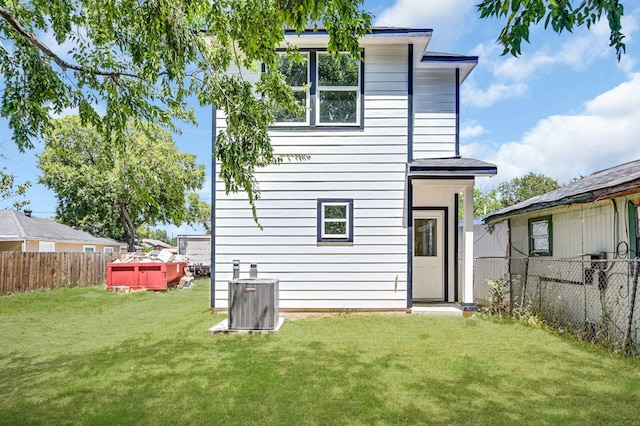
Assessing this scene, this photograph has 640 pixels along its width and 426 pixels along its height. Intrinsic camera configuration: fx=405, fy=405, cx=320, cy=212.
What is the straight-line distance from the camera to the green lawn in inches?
136

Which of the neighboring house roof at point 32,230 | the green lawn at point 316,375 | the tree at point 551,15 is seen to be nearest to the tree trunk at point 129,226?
the neighboring house roof at point 32,230

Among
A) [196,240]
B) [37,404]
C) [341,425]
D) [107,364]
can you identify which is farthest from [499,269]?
[196,240]

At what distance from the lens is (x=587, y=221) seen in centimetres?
662

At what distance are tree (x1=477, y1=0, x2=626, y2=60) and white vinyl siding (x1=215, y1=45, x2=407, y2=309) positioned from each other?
5888mm

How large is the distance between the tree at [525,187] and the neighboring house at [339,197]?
31549 millimetres

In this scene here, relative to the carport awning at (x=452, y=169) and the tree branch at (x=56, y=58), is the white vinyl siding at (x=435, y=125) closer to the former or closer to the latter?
the carport awning at (x=452, y=169)

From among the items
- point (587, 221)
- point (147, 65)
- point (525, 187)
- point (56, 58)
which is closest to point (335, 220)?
point (587, 221)

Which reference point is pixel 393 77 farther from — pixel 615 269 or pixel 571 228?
pixel 615 269

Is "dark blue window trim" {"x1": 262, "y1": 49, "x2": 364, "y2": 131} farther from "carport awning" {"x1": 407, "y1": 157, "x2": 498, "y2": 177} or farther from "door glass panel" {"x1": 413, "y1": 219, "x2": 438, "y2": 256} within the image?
"door glass panel" {"x1": 413, "y1": 219, "x2": 438, "y2": 256}

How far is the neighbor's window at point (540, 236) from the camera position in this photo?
784 centimetres

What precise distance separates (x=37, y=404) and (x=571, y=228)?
25.9ft

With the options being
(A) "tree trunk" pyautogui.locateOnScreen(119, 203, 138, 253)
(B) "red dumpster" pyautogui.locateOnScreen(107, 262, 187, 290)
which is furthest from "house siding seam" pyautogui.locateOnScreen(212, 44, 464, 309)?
(A) "tree trunk" pyautogui.locateOnScreen(119, 203, 138, 253)

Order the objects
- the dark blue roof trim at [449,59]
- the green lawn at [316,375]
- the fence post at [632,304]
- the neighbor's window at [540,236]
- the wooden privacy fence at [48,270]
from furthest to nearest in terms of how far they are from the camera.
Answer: the wooden privacy fence at [48,270] < the dark blue roof trim at [449,59] < the neighbor's window at [540,236] < the fence post at [632,304] < the green lawn at [316,375]

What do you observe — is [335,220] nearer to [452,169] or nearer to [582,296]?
[452,169]
